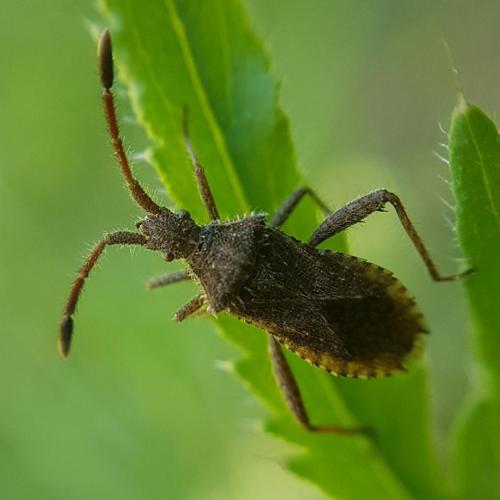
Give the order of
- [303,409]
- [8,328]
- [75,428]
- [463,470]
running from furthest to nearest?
1. [8,328]
2. [75,428]
3. [303,409]
4. [463,470]

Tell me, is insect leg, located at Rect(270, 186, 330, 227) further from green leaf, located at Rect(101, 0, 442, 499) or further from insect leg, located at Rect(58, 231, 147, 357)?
insect leg, located at Rect(58, 231, 147, 357)

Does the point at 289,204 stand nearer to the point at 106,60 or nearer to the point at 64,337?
the point at 106,60

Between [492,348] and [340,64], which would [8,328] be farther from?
[492,348]

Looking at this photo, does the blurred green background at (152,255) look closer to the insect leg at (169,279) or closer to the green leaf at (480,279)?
the insect leg at (169,279)

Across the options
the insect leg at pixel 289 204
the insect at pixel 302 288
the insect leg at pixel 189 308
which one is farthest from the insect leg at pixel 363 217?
the insect leg at pixel 189 308

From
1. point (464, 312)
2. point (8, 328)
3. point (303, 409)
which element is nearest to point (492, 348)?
point (464, 312)

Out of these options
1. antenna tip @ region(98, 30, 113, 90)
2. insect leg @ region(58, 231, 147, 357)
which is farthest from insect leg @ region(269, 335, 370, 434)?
antenna tip @ region(98, 30, 113, 90)

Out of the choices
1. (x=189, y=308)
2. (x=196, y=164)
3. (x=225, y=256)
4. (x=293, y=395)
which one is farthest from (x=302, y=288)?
(x=196, y=164)
